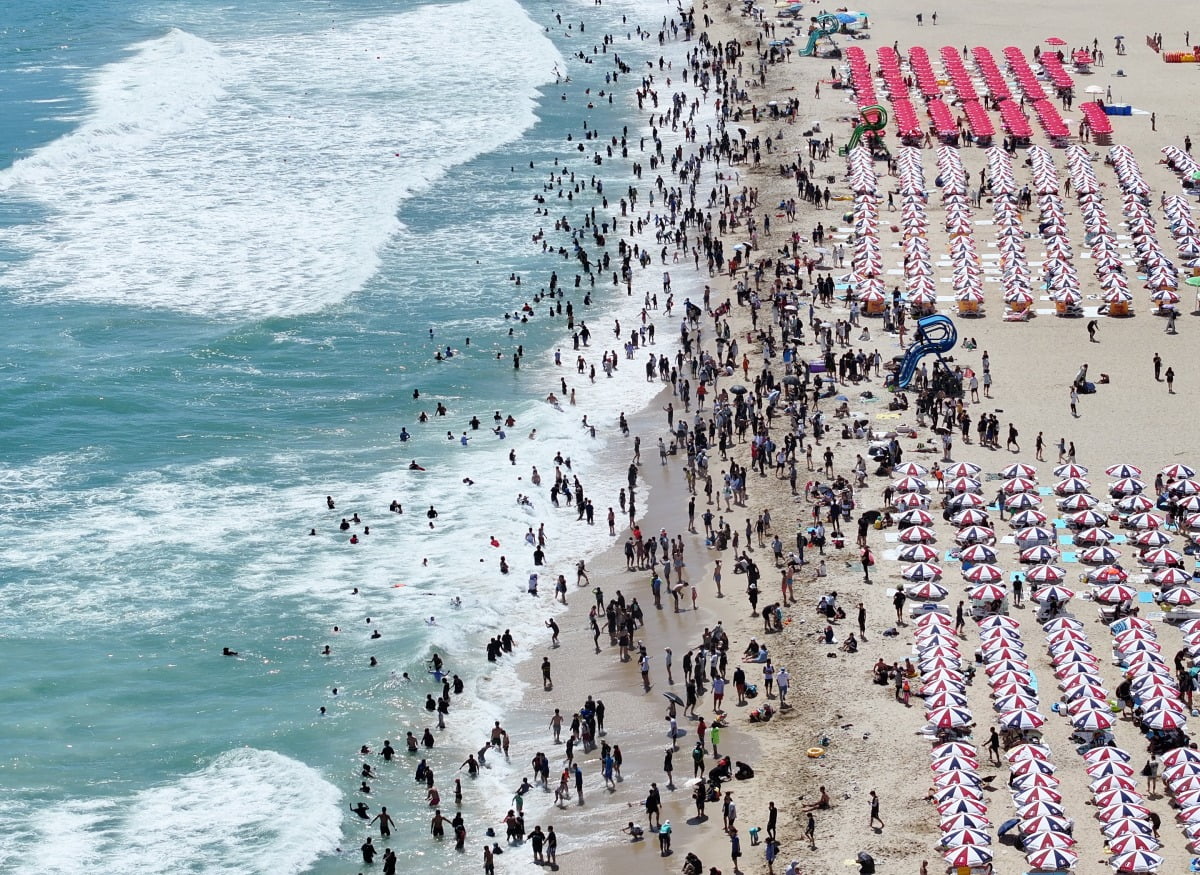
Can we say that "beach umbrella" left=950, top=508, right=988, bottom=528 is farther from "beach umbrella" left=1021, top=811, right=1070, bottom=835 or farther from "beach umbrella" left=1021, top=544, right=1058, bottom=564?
"beach umbrella" left=1021, top=811, right=1070, bottom=835

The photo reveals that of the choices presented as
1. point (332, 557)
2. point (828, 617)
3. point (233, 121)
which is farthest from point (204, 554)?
point (233, 121)

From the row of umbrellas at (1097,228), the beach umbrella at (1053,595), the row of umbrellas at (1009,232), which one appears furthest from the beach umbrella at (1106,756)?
the row of umbrellas at (1097,228)

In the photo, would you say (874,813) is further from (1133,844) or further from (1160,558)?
(1160,558)

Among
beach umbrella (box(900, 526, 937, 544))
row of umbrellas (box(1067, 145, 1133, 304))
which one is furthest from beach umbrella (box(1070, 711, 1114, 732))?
row of umbrellas (box(1067, 145, 1133, 304))

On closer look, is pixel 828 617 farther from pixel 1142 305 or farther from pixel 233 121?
pixel 233 121

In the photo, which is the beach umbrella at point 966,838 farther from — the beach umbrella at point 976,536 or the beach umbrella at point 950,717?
the beach umbrella at point 976,536
